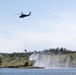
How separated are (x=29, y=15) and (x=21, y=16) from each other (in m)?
2.79

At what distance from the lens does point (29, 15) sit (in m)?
168

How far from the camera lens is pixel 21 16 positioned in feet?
547
